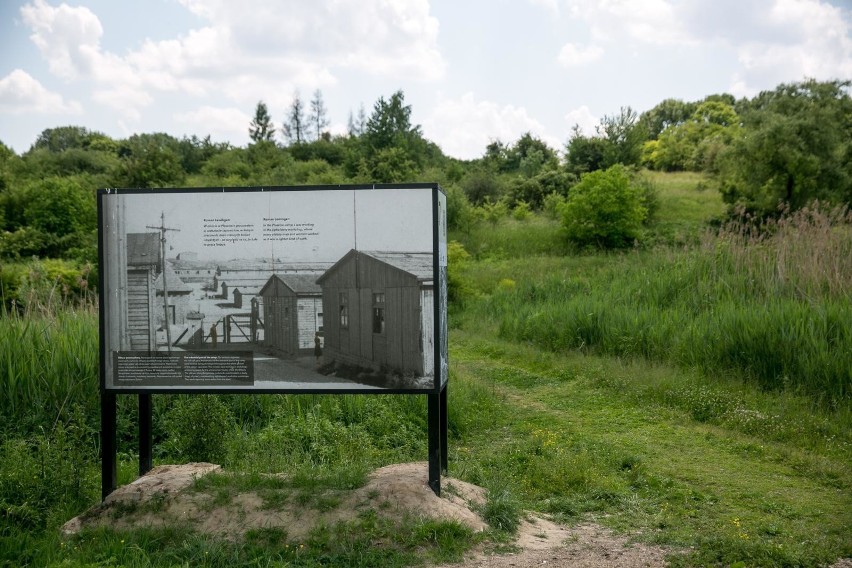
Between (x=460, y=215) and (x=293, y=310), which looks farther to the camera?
(x=460, y=215)

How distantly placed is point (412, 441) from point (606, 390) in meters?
3.55

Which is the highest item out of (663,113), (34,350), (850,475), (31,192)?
(663,113)

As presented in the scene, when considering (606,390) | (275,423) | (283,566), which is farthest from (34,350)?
(606,390)

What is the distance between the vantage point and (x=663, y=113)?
65.8 m

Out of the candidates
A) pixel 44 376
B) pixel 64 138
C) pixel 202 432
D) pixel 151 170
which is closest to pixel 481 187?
pixel 151 170

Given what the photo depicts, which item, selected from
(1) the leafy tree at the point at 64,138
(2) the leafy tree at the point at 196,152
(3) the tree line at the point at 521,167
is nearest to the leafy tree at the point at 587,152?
(3) the tree line at the point at 521,167

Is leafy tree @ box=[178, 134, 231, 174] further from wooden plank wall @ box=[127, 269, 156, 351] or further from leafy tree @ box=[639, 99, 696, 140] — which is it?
wooden plank wall @ box=[127, 269, 156, 351]

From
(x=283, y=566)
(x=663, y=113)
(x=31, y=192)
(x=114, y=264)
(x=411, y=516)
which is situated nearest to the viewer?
(x=283, y=566)

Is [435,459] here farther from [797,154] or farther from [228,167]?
[228,167]

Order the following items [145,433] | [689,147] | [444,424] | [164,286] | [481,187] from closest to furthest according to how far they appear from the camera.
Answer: [164,286]
[145,433]
[444,424]
[481,187]
[689,147]

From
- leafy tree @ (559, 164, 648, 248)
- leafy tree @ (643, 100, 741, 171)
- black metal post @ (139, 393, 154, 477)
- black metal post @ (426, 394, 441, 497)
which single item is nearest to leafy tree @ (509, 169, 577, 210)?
leafy tree @ (643, 100, 741, 171)

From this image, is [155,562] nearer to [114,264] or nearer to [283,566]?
[283,566]

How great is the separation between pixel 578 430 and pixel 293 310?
430cm

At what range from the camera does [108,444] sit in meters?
5.84
